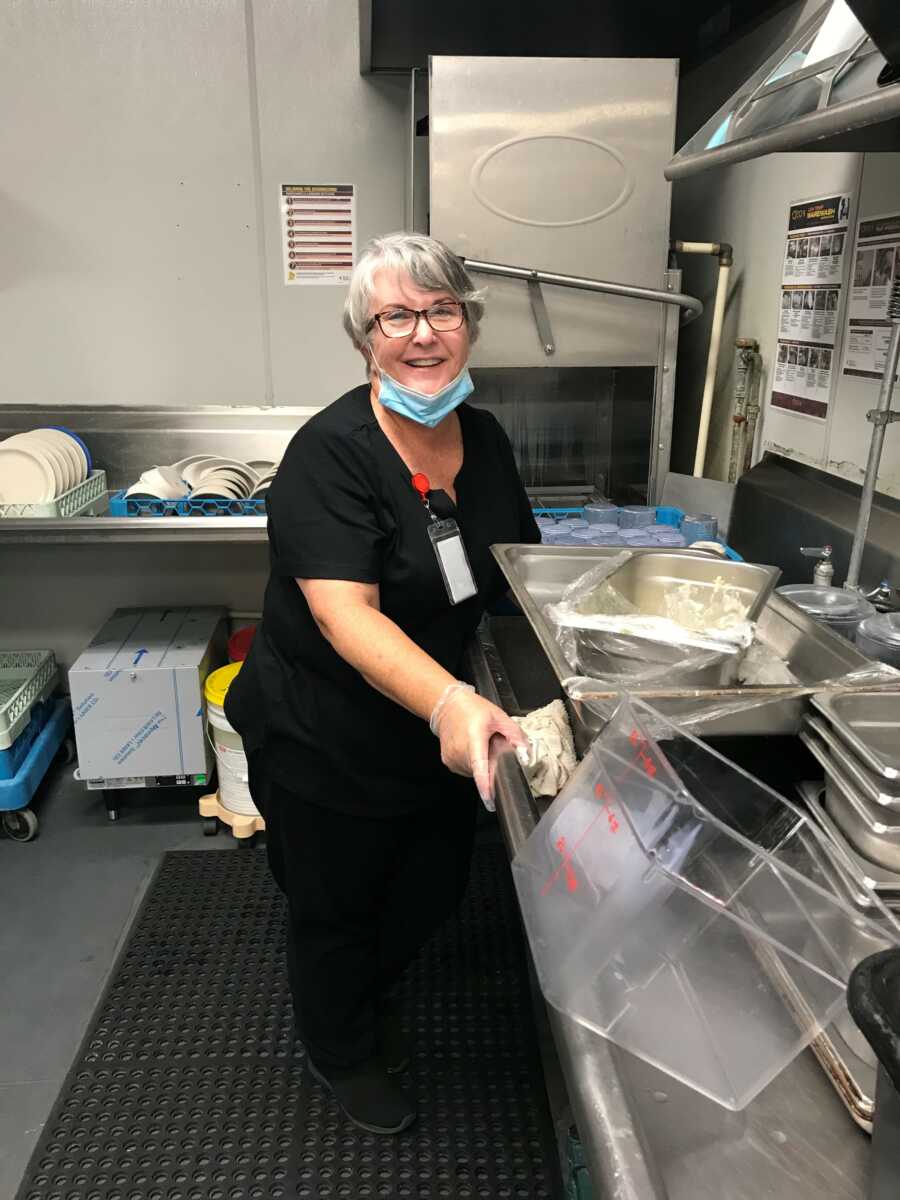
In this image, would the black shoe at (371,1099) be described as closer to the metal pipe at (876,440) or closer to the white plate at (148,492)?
the metal pipe at (876,440)

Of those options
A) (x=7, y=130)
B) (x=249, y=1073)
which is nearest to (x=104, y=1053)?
(x=249, y=1073)

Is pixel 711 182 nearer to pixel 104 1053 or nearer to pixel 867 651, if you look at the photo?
pixel 867 651

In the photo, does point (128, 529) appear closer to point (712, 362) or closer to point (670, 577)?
point (670, 577)

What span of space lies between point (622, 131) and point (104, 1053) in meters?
2.20

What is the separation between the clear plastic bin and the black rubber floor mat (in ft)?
3.32

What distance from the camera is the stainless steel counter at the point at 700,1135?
583mm

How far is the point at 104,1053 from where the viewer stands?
1.71 m

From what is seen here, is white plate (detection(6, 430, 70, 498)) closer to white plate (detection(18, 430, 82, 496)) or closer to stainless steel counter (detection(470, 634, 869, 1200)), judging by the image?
white plate (detection(18, 430, 82, 496))

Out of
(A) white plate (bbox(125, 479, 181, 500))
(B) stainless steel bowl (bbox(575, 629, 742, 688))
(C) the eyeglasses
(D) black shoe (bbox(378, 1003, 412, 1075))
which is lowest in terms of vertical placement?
(D) black shoe (bbox(378, 1003, 412, 1075))

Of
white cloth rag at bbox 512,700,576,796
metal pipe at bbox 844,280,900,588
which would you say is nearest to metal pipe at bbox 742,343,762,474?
metal pipe at bbox 844,280,900,588

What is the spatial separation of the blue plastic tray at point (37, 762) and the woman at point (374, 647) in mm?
1047

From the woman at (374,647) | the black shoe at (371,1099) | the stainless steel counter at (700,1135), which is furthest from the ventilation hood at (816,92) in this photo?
the black shoe at (371,1099)

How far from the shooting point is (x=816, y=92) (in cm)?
110

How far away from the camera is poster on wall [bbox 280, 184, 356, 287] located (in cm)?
255
